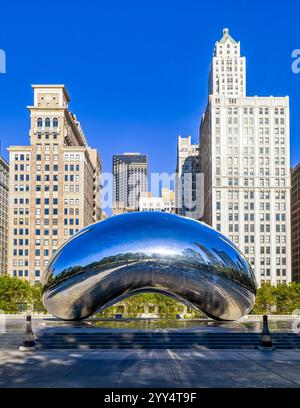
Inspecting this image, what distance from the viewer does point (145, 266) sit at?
23.7 meters

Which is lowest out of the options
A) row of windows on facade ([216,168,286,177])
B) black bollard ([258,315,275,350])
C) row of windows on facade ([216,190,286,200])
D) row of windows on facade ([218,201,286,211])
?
black bollard ([258,315,275,350])

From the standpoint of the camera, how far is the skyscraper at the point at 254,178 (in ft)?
374

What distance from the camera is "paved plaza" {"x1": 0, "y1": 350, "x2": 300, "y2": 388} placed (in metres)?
13.9

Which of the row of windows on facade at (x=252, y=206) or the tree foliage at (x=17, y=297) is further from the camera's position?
the row of windows on facade at (x=252, y=206)

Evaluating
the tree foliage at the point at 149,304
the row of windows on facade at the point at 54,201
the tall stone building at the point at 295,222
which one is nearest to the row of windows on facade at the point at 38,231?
the row of windows on facade at the point at 54,201

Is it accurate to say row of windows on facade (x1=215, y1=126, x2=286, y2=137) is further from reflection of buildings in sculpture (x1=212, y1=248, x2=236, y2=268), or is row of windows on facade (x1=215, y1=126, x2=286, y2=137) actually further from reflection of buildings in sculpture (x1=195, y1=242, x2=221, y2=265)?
reflection of buildings in sculpture (x1=195, y1=242, x2=221, y2=265)

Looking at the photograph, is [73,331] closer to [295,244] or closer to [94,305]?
[94,305]

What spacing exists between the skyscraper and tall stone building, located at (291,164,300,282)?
12682 mm

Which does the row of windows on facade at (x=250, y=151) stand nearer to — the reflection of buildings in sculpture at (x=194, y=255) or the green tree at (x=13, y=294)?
the green tree at (x=13, y=294)

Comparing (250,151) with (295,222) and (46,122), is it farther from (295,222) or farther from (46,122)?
(46,122)

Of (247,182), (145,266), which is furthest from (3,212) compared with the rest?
(145,266)

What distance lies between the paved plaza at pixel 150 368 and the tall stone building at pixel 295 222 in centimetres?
10823

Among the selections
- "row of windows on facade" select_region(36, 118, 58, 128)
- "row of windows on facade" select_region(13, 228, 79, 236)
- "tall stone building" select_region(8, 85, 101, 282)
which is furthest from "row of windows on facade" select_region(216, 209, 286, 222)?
"row of windows on facade" select_region(36, 118, 58, 128)

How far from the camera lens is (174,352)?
803 inches
